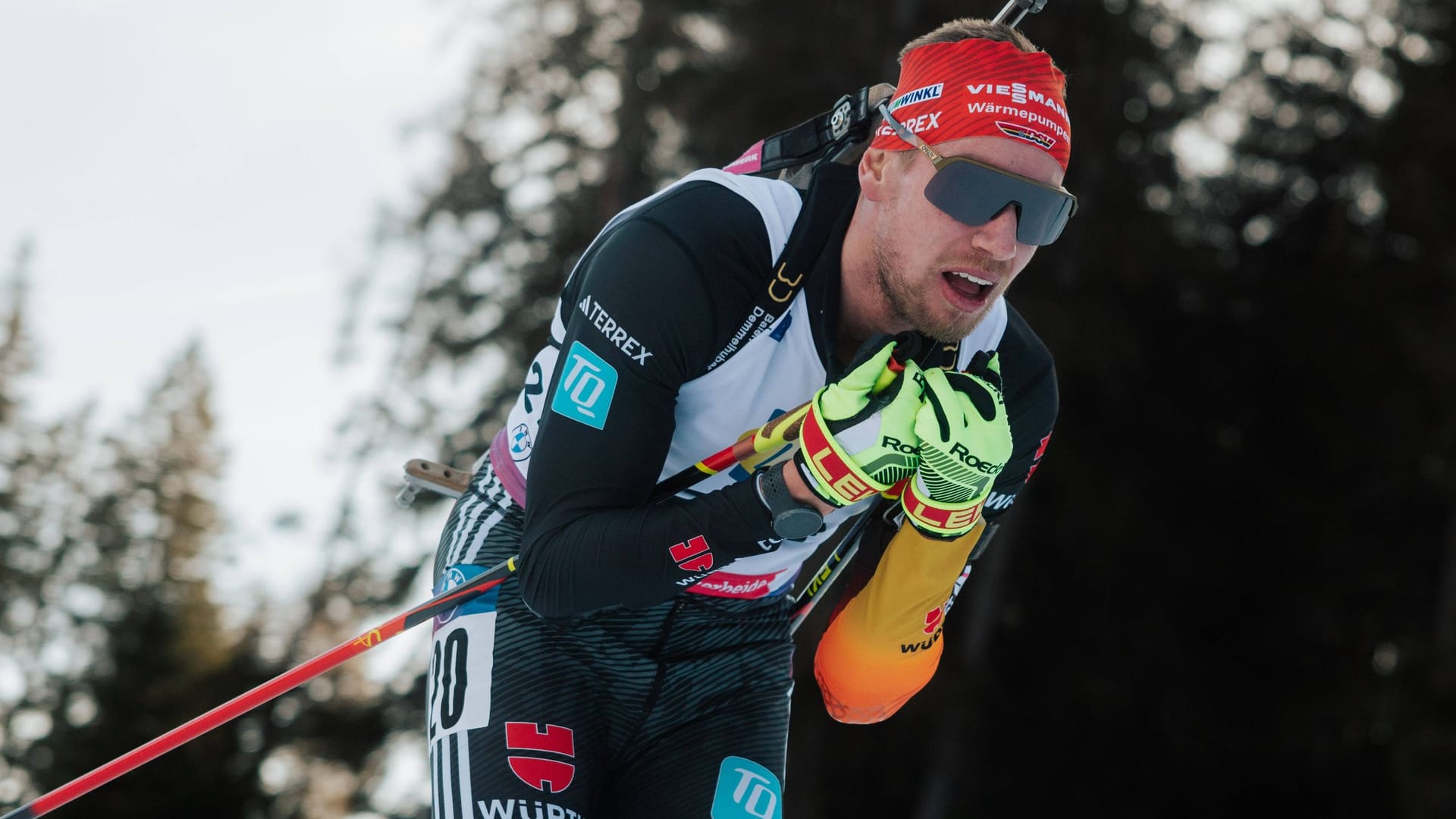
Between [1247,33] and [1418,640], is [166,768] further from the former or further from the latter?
[1247,33]

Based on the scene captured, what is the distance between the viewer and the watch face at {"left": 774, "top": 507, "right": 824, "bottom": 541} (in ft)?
10.2

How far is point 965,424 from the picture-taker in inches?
123

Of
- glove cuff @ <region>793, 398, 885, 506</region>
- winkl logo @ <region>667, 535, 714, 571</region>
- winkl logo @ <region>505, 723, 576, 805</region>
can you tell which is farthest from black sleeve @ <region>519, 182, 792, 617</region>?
winkl logo @ <region>505, 723, 576, 805</region>

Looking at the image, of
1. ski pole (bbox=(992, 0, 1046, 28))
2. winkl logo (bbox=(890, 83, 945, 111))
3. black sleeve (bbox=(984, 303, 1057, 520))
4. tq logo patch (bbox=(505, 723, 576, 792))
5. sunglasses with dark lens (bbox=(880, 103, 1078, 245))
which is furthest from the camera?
ski pole (bbox=(992, 0, 1046, 28))

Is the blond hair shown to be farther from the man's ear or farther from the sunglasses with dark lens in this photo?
the sunglasses with dark lens

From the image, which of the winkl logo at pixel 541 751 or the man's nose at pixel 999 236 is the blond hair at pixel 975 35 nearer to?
the man's nose at pixel 999 236

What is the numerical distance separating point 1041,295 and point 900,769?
20.3 feet

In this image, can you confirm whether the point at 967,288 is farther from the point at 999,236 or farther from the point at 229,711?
the point at 229,711

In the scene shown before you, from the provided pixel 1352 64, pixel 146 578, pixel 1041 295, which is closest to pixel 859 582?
pixel 1041 295

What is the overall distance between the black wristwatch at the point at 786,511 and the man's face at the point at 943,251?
0.55 metres

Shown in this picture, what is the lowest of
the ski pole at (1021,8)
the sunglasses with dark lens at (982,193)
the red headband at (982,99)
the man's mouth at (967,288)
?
the man's mouth at (967,288)

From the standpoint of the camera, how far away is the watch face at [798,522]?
310 cm

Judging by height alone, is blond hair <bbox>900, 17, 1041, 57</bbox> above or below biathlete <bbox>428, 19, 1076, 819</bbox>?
above

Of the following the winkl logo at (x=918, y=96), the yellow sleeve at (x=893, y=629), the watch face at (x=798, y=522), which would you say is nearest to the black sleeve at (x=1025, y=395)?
the yellow sleeve at (x=893, y=629)
